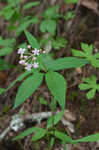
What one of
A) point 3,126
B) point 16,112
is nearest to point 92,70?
point 16,112

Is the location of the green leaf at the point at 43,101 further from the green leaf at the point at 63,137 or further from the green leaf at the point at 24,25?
the green leaf at the point at 24,25

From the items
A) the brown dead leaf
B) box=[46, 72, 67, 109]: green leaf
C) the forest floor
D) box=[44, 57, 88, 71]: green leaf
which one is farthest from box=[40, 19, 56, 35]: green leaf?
box=[46, 72, 67, 109]: green leaf

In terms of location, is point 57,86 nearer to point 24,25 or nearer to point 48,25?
point 48,25

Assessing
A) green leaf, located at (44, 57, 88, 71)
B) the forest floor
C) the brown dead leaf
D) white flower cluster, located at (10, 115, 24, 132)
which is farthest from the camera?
the brown dead leaf

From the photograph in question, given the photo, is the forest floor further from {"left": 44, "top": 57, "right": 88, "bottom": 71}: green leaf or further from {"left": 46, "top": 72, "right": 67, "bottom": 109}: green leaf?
{"left": 46, "top": 72, "right": 67, "bottom": 109}: green leaf

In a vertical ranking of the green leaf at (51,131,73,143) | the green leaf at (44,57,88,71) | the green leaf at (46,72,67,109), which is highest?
the green leaf at (44,57,88,71)

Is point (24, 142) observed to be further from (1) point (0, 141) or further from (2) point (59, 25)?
(2) point (59, 25)
